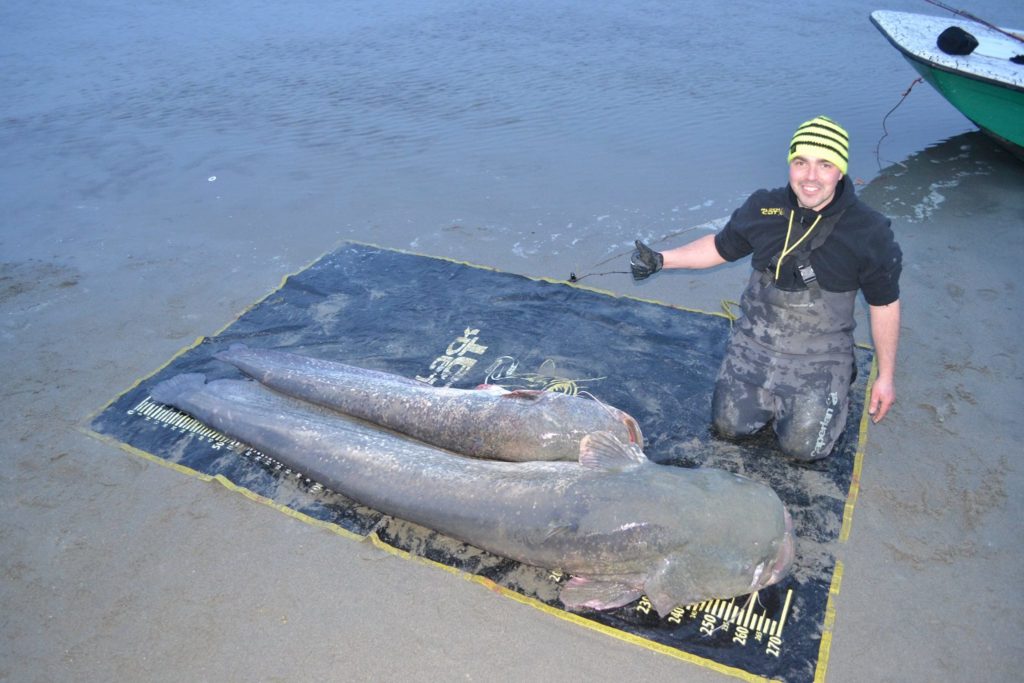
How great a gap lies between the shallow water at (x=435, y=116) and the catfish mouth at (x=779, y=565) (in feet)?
11.8

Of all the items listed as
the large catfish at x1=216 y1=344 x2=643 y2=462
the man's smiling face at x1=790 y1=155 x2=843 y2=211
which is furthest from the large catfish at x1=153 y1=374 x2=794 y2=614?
the man's smiling face at x1=790 y1=155 x2=843 y2=211

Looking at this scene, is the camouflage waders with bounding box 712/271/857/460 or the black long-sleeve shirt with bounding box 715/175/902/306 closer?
the black long-sleeve shirt with bounding box 715/175/902/306

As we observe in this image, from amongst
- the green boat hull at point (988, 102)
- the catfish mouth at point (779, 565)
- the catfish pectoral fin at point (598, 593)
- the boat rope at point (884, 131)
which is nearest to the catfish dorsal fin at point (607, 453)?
the catfish pectoral fin at point (598, 593)

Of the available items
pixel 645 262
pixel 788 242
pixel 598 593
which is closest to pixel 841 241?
pixel 788 242

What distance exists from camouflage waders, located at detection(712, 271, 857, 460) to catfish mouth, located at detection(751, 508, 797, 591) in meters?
0.86

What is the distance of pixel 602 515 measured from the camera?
10.3 ft

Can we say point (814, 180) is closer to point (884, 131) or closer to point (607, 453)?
point (607, 453)

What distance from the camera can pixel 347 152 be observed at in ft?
29.0

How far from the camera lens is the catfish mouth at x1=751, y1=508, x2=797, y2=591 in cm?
313

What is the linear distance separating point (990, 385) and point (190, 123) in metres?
9.81

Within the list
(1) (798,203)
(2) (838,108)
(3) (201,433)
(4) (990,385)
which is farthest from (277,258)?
(2) (838,108)

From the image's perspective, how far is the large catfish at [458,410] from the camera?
3691 mm

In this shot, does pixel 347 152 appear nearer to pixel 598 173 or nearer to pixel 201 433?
pixel 598 173

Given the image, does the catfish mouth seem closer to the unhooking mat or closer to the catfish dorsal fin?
the unhooking mat
